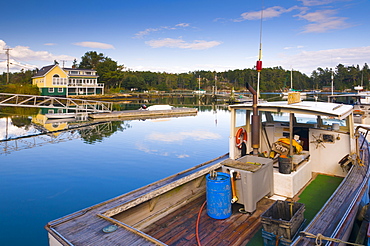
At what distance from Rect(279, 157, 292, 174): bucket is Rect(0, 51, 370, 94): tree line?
218ft

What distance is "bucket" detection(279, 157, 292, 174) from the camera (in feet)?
19.0

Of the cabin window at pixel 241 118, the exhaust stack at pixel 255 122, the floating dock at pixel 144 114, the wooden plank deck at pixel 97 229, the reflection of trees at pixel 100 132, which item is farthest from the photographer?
the floating dock at pixel 144 114

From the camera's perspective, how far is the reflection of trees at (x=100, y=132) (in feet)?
65.1

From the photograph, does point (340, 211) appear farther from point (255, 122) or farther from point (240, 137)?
point (240, 137)

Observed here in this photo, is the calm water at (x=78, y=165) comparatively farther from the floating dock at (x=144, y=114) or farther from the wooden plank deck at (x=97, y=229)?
the floating dock at (x=144, y=114)

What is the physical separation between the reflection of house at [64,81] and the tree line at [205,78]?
11.3 m

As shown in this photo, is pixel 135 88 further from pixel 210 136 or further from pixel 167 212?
pixel 167 212

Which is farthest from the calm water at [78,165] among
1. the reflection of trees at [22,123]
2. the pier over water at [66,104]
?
the pier over water at [66,104]

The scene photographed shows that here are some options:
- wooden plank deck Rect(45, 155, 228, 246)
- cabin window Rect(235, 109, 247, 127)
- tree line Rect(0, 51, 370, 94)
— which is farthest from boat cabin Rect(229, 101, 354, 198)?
tree line Rect(0, 51, 370, 94)

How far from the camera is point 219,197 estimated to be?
489 cm

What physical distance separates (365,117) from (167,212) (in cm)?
1926

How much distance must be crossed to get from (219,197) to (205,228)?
0.58 metres

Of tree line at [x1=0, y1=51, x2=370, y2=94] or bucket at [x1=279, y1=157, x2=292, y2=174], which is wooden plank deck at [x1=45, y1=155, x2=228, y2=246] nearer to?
bucket at [x1=279, y1=157, x2=292, y2=174]

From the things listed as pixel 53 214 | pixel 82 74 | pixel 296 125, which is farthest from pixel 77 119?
pixel 82 74
